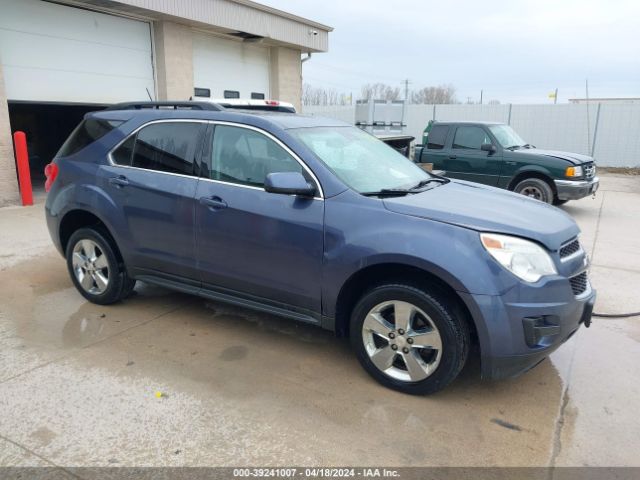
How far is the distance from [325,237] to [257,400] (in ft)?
3.77

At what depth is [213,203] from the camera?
3.83 m

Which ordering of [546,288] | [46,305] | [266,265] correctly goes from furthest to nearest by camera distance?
[46,305], [266,265], [546,288]

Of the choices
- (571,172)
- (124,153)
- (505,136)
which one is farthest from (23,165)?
(571,172)

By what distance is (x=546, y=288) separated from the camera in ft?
9.80

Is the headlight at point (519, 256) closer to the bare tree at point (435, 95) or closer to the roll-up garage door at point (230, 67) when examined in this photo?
the roll-up garage door at point (230, 67)

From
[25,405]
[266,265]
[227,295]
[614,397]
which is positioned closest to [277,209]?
[266,265]

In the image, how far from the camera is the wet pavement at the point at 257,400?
2.77 metres

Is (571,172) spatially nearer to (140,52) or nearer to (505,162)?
(505,162)

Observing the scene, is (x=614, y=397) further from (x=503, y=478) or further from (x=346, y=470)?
(x=346, y=470)

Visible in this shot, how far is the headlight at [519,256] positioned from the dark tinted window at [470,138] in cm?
789

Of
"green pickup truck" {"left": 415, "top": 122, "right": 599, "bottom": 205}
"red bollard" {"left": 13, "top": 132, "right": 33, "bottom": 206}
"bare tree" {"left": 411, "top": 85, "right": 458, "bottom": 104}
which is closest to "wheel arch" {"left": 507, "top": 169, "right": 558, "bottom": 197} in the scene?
"green pickup truck" {"left": 415, "top": 122, "right": 599, "bottom": 205}

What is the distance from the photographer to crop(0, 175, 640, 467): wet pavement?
2.77m

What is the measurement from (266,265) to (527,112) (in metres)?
22.1

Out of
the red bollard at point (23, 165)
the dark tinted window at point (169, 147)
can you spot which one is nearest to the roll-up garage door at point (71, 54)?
the red bollard at point (23, 165)
